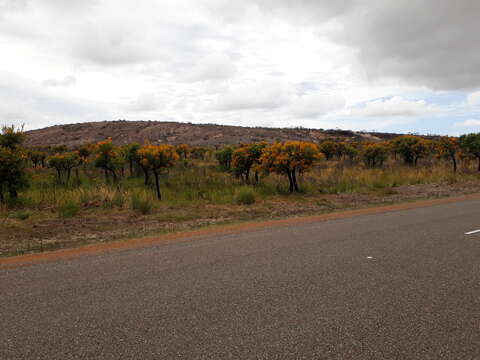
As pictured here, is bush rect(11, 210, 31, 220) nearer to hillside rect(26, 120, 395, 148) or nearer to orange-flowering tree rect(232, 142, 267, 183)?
orange-flowering tree rect(232, 142, 267, 183)

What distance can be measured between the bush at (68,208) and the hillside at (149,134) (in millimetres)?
53535

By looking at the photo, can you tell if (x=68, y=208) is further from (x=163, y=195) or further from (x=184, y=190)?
(x=184, y=190)

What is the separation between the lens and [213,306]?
14.6ft

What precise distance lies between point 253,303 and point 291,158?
1759 centimetres

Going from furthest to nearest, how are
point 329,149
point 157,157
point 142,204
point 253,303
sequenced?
point 329,149 < point 157,157 < point 142,204 < point 253,303

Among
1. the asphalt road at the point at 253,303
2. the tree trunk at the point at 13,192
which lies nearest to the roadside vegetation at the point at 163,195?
the tree trunk at the point at 13,192

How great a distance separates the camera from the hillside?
71.6 meters

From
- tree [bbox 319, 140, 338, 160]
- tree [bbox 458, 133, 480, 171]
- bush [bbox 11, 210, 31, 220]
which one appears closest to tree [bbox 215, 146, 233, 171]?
bush [bbox 11, 210, 31, 220]

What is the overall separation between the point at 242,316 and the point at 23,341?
2387mm

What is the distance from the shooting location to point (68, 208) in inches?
554

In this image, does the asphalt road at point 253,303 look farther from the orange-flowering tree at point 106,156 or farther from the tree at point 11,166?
the orange-flowering tree at point 106,156

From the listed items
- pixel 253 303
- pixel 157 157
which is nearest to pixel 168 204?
pixel 157 157

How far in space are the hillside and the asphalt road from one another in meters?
61.8

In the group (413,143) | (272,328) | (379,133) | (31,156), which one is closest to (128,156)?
(31,156)
